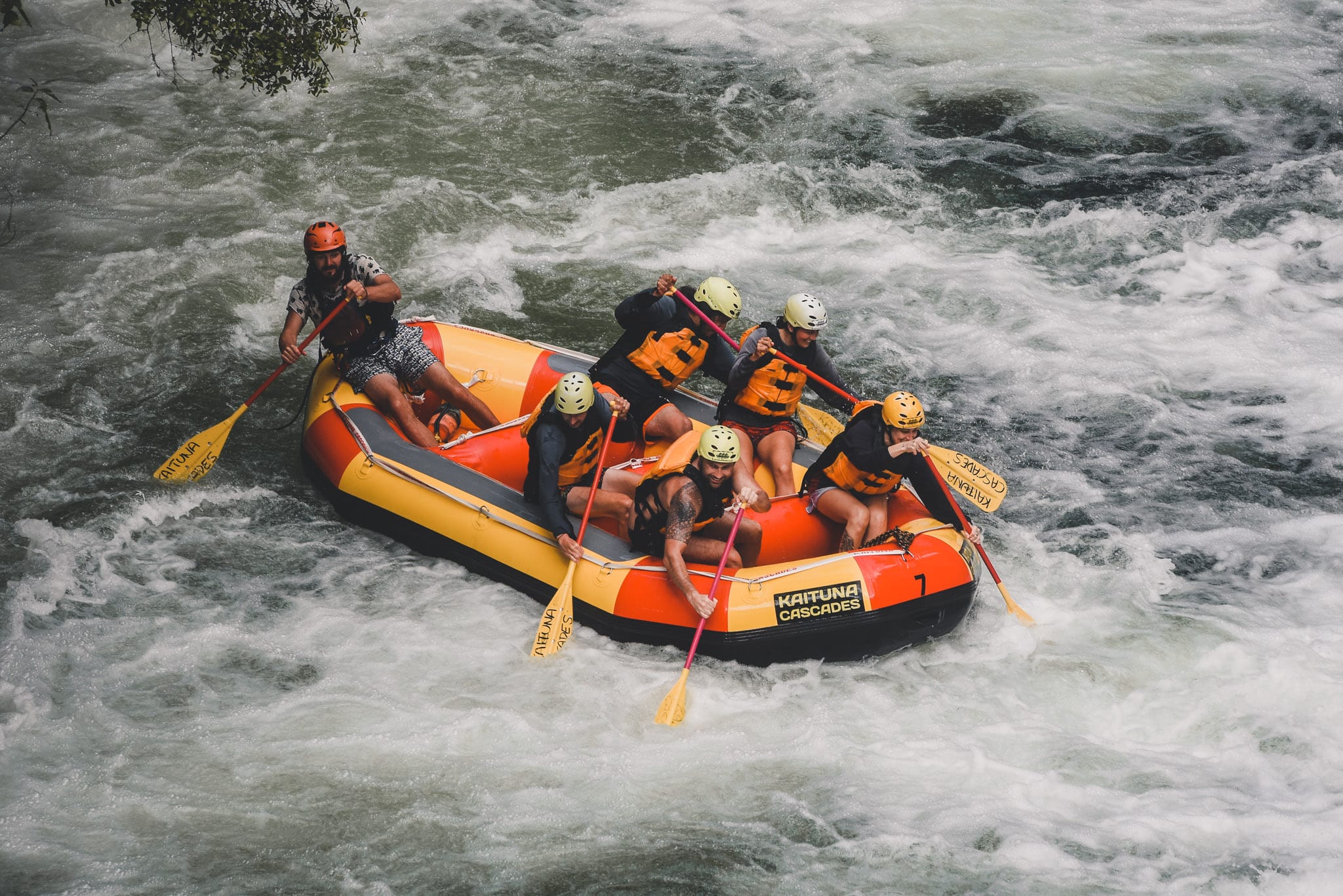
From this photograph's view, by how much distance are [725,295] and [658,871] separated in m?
2.90

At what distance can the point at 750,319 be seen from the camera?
896cm

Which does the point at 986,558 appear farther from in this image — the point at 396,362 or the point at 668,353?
the point at 396,362

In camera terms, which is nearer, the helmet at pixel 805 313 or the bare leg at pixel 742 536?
the bare leg at pixel 742 536

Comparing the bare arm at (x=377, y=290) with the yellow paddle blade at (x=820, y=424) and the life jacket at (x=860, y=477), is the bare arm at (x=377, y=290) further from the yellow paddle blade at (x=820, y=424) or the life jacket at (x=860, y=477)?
the life jacket at (x=860, y=477)

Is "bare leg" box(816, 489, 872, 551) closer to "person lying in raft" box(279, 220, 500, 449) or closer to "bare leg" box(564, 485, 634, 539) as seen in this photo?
"bare leg" box(564, 485, 634, 539)

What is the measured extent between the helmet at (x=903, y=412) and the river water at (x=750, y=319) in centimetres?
116

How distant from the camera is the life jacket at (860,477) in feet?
19.0

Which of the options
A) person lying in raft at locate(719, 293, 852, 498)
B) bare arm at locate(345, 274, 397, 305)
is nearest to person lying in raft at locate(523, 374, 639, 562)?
person lying in raft at locate(719, 293, 852, 498)

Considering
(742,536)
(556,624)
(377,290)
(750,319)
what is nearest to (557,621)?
(556,624)

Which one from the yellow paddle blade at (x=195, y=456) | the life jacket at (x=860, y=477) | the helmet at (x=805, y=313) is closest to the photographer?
the life jacket at (x=860, y=477)

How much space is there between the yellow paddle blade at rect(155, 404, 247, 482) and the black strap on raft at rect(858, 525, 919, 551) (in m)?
3.61

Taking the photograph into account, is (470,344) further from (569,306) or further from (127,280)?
(127,280)

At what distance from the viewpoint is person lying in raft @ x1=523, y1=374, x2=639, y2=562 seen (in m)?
5.73

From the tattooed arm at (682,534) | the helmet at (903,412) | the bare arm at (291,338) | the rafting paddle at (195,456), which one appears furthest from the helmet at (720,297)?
the rafting paddle at (195,456)
